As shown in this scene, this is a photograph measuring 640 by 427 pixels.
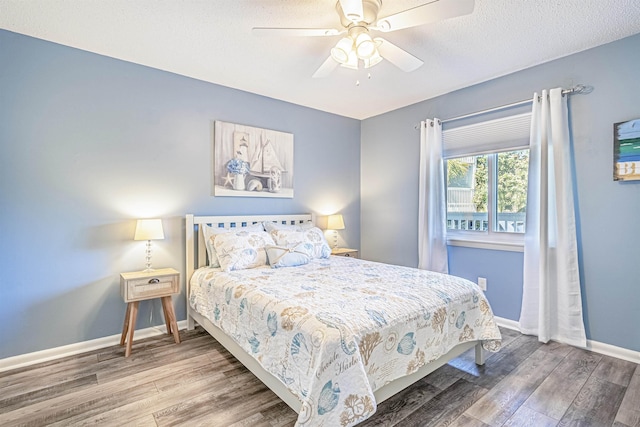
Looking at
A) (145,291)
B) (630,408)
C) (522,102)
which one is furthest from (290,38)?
(630,408)

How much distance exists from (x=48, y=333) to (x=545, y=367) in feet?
12.9

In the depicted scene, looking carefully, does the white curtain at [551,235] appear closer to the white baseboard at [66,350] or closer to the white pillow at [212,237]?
the white pillow at [212,237]

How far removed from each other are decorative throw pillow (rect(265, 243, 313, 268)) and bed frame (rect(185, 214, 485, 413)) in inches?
27.3

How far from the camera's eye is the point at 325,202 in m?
4.39

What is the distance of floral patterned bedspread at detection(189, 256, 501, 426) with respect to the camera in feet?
4.88

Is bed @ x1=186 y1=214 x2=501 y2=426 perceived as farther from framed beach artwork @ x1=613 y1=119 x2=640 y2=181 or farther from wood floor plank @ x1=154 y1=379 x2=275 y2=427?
framed beach artwork @ x1=613 y1=119 x2=640 y2=181

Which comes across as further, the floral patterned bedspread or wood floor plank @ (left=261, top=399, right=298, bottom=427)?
wood floor plank @ (left=261, top=399, right=298, bottom=427)

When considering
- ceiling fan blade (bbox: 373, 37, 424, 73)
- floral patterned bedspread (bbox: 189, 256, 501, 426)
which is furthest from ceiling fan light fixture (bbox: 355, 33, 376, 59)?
floral patterned bedspread (bbox: 189, 256, 501, 426)

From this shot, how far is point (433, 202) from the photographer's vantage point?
3.72 meters

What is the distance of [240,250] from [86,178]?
4.75 ft

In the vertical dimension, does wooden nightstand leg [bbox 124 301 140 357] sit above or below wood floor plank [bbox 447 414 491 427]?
above

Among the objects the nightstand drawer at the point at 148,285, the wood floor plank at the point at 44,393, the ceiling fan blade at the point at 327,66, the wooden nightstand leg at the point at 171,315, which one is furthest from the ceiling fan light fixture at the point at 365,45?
the wood floor plank at the point at 44,393

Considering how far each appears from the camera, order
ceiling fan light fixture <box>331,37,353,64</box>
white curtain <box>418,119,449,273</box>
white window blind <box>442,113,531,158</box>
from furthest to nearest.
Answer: white curtain <box>418,119,449,273</box> → white window blind <box>442,113,531,158</box> → ceiling fan light fixture <box>331,37,353,64</box>

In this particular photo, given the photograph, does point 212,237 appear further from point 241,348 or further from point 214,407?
point 214,407
